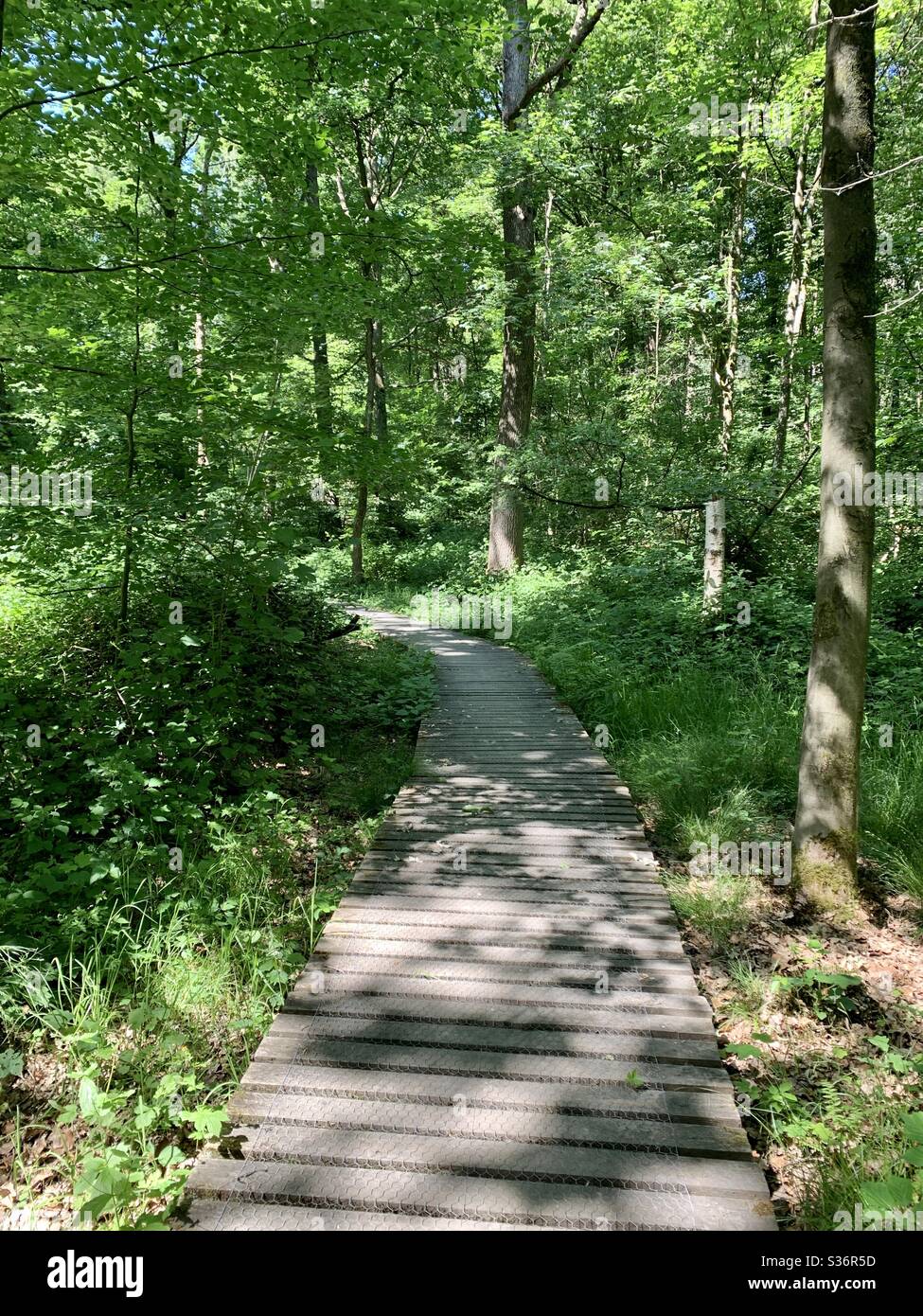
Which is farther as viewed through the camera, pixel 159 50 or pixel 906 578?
pixel 906 578

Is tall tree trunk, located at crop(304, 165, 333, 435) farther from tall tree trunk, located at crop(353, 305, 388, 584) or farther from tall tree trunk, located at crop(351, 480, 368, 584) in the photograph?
tall tree trunk, located at crop(351, 480, 368, 584)

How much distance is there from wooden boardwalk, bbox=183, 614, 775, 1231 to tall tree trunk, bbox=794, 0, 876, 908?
119cm

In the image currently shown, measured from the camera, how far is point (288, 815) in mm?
5125

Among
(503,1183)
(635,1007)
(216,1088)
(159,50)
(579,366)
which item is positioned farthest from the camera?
(579,366)

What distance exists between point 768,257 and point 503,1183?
24237 mm

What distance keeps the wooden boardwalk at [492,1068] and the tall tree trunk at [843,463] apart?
1187 mm

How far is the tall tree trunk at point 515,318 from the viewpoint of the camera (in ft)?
38.4

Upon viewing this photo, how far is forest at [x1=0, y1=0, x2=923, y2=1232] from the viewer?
3.05 metres

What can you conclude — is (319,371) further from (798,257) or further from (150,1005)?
(150,1005)

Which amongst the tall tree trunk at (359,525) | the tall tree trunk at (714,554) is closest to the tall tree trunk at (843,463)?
the tall tree trunk at (714,554)

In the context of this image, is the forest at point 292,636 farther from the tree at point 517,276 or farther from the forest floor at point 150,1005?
the tree at point 517,276

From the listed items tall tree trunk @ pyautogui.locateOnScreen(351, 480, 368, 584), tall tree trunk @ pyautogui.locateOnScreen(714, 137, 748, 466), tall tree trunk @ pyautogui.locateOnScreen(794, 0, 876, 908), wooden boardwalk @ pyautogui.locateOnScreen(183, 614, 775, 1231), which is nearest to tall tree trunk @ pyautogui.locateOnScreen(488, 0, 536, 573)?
tall tree trunk @ pyautogui.locateOnScreen(714, 137, 748, 466)
